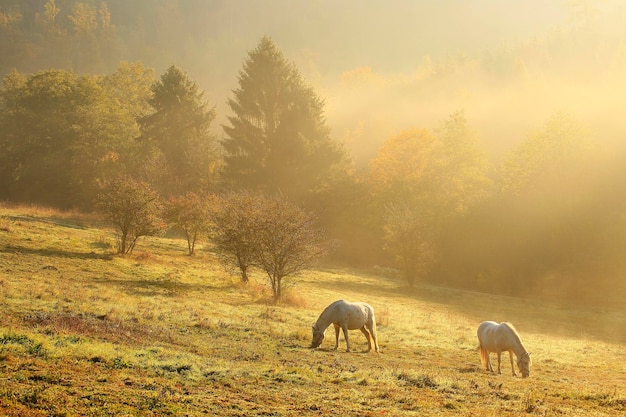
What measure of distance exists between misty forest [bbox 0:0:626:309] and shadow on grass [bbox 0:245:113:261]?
116 inches

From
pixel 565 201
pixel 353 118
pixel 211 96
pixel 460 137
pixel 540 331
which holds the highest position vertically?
pixel 211 96

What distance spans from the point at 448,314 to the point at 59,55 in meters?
164

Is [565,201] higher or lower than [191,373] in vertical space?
higher

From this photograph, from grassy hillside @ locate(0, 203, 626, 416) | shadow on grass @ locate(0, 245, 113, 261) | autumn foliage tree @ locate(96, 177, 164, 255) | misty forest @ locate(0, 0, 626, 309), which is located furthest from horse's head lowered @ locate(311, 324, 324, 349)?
autumn foliage tree @ locate(96, 177, 164, 255)

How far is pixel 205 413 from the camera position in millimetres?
8391

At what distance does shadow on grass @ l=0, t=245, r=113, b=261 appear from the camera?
28.5 m

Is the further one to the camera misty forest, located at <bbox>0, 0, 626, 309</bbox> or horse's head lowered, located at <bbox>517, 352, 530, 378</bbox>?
misty forest, located at <bbox>0, 0, 626, 309</bbox>

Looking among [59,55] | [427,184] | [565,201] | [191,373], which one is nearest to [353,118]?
[427,184]

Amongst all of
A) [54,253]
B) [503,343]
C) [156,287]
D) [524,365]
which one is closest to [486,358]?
[503,343]

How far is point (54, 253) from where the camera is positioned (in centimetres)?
2988

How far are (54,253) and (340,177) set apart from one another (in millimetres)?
42301

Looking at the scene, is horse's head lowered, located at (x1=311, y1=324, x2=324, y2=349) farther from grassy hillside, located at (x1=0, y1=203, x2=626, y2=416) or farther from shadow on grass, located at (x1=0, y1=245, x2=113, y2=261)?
shadow on grass, located at (x1=0, y1=245, x2=113, y2=261)

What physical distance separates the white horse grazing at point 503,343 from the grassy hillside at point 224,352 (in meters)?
0.58

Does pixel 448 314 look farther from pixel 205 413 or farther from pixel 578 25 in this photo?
pixel 578 25
